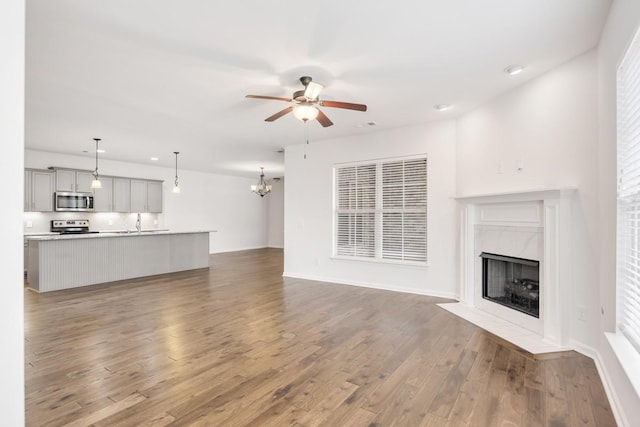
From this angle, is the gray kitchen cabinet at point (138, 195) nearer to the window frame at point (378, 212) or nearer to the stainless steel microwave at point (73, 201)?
the stainless steel microwave at point (73, 201)

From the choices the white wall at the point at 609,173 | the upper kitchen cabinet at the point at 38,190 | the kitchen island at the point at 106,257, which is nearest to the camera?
the white wall at the point at 609,173

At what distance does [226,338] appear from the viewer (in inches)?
132

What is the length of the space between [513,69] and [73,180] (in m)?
8.75

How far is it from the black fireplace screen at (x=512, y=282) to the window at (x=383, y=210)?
113cm

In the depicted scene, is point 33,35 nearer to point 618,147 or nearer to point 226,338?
point 226,338

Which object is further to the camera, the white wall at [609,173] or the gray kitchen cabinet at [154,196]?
the gray kitchen cabinet at [154,196]

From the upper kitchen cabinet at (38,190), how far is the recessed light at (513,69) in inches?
342

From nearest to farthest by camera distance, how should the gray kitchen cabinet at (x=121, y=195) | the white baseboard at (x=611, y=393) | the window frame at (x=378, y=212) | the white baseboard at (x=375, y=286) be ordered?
the white baseboard at (x=611, y=393) < the white baseboard at (x=375, y=286) < the window frame at (x=378, y=212) < the gray kitchen cabinet at (x=121, y=195)

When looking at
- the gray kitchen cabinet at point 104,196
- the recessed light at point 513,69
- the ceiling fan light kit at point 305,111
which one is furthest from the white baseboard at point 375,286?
the gray kitchen cabinet at point 104,196

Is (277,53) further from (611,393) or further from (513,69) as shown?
(611,393)

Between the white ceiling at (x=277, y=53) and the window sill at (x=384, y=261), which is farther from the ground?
the white ceiling at (x=277, y=53)

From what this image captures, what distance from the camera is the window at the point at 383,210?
5.35 m

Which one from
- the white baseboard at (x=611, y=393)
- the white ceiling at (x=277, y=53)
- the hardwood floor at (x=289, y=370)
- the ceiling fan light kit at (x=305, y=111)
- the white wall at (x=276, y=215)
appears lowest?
the hardwood floor at (x=289, y=370)
